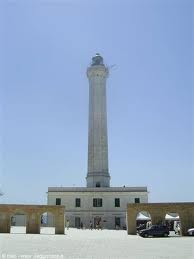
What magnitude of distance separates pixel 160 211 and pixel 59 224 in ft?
30.9

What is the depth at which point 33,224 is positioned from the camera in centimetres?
3594

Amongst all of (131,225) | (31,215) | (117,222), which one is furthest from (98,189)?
(131,225)

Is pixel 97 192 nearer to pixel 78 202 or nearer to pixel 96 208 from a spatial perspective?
pixel 96 208

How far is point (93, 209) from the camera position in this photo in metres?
52.4

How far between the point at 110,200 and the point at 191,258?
37.8 m

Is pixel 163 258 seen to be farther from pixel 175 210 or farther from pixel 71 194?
pixel 71 194

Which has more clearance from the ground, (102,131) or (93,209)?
(102,131)

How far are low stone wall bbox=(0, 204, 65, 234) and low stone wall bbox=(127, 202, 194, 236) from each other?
650 centimetres

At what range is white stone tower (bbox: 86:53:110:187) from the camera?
182ft

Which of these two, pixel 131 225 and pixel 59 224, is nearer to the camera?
pixel 131 225

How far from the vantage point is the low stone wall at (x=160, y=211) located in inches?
1330

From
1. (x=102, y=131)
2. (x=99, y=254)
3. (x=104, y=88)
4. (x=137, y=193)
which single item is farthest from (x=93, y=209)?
(x=99, y=254)

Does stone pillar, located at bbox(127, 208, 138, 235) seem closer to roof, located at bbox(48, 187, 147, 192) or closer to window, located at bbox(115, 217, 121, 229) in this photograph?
window, located at bbox(115, 217, 121, 229)

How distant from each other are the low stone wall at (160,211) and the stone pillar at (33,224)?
27.8 feet
